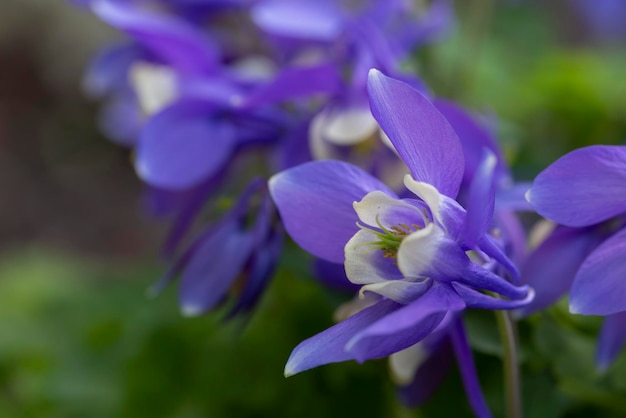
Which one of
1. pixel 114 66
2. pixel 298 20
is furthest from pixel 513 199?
pixel 114 66

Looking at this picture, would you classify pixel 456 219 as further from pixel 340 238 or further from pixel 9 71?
pixel 9 71

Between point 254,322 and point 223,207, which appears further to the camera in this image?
point 254,322

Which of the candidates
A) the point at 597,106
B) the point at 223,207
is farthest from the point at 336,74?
the point at 597,106

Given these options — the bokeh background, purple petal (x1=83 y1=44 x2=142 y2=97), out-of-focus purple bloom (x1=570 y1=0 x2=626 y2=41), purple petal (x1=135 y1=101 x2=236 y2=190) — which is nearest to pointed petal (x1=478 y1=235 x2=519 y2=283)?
the bokeh background

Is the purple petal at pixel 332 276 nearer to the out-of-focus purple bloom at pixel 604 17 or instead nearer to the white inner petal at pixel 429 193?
the white inner petal at pixel 429 193

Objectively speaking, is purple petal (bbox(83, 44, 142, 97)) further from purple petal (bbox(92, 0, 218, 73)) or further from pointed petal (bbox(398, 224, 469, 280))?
pointed petal (bbox(398, 224, 469, 280))

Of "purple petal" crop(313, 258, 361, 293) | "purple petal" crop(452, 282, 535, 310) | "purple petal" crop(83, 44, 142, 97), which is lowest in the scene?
"purple petal" crop(83, 44, 142, 97)
